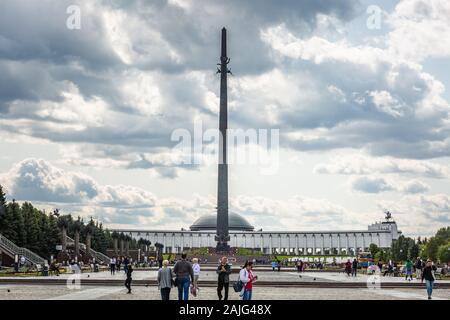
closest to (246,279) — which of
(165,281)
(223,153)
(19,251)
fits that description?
(165,281)

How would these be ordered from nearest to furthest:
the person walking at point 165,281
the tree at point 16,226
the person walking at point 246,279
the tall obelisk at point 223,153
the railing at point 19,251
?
the person walking at point 165,281 < the person walking at point 246,279 < the railing at point 19,251 < the tree at point 16,226 < the tall obelisk at point 223,153

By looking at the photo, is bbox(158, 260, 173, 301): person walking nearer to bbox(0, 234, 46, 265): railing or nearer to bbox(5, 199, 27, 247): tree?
bbox(0, 234, 46, 265): railing

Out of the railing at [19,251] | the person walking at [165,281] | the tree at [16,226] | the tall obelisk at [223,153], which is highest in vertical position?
the tall obelisk at [223,153]

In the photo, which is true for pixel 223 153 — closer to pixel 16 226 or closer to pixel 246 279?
pixel 16 226

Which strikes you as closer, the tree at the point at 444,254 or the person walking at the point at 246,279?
the person walking at the point at 246,279

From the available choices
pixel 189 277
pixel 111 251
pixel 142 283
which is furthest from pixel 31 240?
pixel 189 277

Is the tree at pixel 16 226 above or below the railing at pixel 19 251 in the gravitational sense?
above

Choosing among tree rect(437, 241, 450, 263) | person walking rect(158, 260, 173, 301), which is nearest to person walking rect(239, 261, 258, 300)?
person walking rect(158, 260, 173, 301)

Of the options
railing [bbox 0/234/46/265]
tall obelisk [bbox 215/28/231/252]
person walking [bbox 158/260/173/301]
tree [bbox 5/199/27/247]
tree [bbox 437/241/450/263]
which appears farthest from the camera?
tree [bbox 437/241/450/263]

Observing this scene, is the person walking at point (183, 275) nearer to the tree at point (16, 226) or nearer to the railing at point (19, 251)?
the railing at point (19, 251)

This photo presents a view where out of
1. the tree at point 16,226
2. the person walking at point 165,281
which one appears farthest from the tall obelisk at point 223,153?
the person walking at point 165,281
